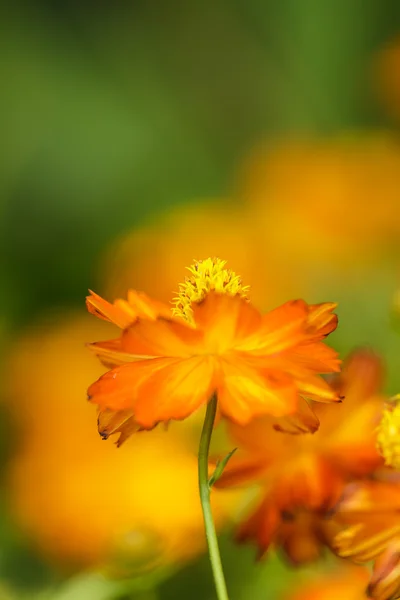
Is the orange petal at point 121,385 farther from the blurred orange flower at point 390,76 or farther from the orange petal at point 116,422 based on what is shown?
the blurred orange flower at point 390,76

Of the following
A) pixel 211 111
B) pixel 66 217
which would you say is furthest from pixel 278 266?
pixel 211 111

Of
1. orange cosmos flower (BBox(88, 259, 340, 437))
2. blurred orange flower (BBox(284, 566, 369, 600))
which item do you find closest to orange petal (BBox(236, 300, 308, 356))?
orange cosmos flower (BBox(88, 259, 340, 437))

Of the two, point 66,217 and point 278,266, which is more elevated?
point 278,266

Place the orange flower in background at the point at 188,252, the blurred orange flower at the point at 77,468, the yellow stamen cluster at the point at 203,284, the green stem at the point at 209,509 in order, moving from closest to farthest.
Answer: the green stem at the point at 209,509, the yellow stamen cluster at the point at 203,284, the blurred orange flower at the point at 77,468, the orange flower in background at the point at 188,252

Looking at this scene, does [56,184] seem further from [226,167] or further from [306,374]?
[306,374]

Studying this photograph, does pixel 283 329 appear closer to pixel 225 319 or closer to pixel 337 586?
pixel 225 319

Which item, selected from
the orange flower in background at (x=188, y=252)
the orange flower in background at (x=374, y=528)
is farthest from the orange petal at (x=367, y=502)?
the orange flower in background at (x=188, y=252)

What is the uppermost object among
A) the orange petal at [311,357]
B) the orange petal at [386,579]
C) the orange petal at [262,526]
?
the orange petal at [311,357]
